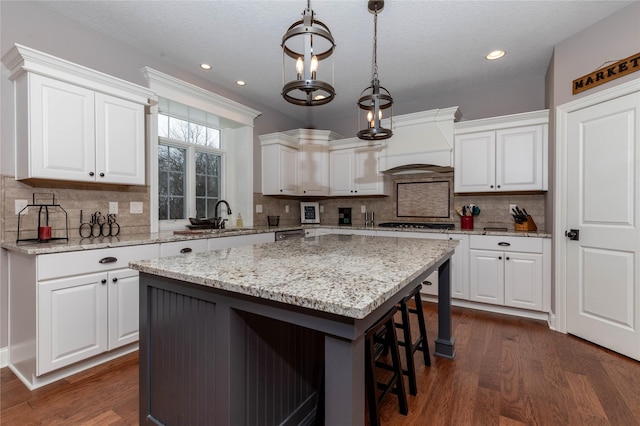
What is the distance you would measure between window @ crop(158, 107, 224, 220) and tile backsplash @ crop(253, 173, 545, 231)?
67cm

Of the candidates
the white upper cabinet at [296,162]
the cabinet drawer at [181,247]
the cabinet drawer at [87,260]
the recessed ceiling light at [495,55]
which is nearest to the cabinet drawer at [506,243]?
the recessed ceiling light at [495,55]

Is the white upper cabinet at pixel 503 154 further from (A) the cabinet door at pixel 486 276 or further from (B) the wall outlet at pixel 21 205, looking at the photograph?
(B) the wall outlet at pixel 21 205

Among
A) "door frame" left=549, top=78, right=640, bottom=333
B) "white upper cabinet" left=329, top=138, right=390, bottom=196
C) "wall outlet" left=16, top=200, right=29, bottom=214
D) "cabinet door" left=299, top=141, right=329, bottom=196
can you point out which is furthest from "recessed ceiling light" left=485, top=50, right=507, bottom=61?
"wall outlet" left=16, top=200, right=29, bottom=214

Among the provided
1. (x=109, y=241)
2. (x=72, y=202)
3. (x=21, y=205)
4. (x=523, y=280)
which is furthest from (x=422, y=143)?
(x=21, y=205)

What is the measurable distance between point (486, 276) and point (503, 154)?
137 centimetres

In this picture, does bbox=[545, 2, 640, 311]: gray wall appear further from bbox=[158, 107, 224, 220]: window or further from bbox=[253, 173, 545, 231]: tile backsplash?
bbox=[158, 107, 224, 220]: window

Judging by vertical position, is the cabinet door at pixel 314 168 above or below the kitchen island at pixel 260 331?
above

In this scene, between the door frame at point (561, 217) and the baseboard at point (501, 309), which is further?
the baseboard at point (501, 309)

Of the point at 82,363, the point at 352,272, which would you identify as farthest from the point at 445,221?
the point at 82,363

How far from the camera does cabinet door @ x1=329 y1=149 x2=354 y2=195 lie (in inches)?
179

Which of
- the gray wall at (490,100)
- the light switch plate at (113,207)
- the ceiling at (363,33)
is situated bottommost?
the light switch plate at (113,207)

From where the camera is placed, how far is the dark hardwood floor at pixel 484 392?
5.28 ft

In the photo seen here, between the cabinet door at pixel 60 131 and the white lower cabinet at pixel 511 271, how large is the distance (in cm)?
370

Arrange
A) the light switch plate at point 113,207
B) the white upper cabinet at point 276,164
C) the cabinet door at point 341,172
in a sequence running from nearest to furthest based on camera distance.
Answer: the light switch plate at point 113,207, the white upper cabinet at point 276,164, the cabinet door at point 341,172
